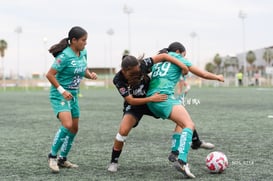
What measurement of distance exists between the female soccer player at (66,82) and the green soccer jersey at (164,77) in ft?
3.54

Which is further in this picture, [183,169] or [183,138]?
[183,138]

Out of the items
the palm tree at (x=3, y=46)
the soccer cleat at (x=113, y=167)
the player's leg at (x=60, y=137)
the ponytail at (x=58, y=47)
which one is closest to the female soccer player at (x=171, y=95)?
the soccer cleat at (x=113, y=167)

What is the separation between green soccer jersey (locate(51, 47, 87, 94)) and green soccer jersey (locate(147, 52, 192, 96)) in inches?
41.9

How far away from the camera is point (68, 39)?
6859mm

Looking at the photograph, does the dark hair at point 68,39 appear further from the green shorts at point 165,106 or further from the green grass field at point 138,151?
the green grass field at point 138,151

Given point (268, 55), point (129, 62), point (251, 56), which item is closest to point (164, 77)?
point (129, 62)

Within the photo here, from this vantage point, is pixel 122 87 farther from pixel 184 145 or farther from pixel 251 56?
pixel 251 56

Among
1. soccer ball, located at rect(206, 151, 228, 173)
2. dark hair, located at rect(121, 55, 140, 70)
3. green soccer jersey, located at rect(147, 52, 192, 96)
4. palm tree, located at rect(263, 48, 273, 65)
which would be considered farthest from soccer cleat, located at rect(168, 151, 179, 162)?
palm tree, located at rect(263, 48, 273, 65)

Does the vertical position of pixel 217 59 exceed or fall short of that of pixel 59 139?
it exceeds it

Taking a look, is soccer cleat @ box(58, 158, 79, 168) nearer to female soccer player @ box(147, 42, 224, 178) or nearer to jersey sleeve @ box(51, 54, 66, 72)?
jersey sleeve @ box(51, 54, 66, 72)

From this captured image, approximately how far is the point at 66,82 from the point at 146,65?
123 centimetres

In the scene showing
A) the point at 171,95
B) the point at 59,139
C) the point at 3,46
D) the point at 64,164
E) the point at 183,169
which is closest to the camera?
the point at 183,169

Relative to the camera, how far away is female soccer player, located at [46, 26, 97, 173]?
6.68m

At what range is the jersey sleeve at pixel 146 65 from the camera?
6.29 meters
